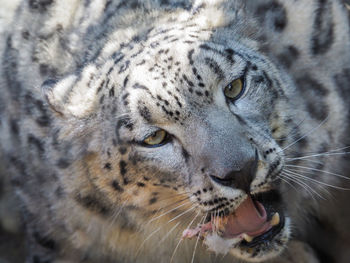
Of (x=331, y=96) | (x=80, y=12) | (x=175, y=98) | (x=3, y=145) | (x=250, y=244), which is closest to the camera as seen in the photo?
(x=175, y=98)

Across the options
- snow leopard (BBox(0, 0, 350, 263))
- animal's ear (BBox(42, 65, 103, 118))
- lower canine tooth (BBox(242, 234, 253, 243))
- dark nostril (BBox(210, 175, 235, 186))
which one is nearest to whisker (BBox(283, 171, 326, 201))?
snow leopard (BBox(0, 0, 350, 263))

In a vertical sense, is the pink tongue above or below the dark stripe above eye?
below

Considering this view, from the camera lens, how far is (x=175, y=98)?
3.06 metres

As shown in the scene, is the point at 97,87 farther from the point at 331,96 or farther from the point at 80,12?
Result: the point at 331,96

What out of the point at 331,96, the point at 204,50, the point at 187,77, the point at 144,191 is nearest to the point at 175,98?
the point at 187,77

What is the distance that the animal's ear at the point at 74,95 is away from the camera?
347 centimetres

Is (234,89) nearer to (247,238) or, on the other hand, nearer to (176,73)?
(176,73)

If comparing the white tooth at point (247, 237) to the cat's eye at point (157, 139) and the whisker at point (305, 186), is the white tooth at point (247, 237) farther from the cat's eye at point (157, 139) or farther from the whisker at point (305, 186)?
the cat's eye at point (157, 139)

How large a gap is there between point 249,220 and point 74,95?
1.21 m

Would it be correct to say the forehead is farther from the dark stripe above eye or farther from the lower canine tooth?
the lower canine tooth

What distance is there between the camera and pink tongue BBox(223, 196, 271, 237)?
3.24 metres

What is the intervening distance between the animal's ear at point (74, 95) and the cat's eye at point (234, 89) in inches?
29.4

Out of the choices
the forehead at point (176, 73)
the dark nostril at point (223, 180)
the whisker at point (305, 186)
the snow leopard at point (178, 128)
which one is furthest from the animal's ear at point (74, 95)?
the whisker at point (305, 186)

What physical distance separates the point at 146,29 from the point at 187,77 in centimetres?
65
